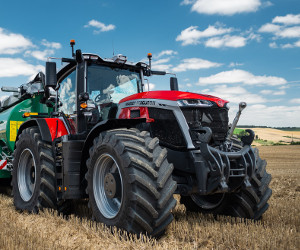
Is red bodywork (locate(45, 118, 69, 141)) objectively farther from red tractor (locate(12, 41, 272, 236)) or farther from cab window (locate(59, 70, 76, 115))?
cab window (locate(59, 70, 76, 115))

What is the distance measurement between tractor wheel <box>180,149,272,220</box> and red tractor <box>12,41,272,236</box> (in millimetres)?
15

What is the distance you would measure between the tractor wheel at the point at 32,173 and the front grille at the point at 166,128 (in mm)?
2008

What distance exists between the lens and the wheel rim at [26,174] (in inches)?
258

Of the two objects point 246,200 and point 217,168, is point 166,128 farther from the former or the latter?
point 246,200

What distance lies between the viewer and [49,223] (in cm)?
503

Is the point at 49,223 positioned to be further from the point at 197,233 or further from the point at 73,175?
the point at 197,233

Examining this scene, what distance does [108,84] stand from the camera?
5852mm

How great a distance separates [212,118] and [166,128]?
732mm

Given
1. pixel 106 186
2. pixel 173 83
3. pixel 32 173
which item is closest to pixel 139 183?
pixel 106 186

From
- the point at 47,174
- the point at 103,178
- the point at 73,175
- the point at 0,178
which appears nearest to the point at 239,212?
the point at 103,178

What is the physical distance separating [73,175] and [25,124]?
82.4 inches

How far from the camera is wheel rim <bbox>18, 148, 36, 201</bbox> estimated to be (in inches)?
258

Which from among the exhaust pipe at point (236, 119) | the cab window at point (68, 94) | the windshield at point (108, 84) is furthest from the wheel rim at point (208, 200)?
the cab window at point (68, 94)

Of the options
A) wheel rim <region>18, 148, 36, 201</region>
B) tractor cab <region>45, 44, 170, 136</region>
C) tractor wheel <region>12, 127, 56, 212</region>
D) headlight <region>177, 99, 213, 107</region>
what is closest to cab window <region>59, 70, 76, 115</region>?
tractor cab <region>45, 44, 170, 136</region>
